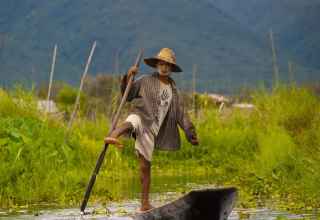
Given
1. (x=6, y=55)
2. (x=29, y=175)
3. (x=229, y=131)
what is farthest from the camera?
(x=6, y=55)

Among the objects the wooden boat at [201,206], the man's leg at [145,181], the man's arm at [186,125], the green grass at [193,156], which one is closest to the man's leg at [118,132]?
the man's leg at [145,181]

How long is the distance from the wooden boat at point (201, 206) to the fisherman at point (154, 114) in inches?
A: 57.4

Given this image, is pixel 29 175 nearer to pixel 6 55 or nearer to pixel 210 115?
pixel 210 115

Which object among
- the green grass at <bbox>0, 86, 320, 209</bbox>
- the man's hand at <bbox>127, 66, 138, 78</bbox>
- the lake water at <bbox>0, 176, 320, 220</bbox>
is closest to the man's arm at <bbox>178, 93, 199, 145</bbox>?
the man's hand at <bbox>127, 66, 138, 78</bbox>

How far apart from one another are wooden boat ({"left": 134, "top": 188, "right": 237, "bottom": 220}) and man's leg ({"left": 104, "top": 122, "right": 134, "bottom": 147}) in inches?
54.5

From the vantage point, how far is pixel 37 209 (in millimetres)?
12977

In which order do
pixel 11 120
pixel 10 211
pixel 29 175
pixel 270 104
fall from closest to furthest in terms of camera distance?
1. pixel 10 211
2. pixel 29 175
3. pixel 11 120
4. pixel 270 104

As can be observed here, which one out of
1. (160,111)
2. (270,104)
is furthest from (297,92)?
(160,111)

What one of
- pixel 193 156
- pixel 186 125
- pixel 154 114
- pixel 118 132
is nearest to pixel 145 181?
pixel 118 132

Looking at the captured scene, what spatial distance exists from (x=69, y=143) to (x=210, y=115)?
20.6ft

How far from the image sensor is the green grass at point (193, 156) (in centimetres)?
1396

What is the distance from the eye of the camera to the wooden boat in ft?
33.2

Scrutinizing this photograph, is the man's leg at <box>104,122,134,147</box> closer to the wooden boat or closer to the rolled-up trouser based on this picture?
the rolled-up trouser

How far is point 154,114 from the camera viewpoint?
12.1m
